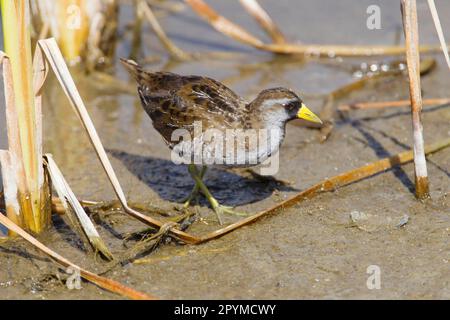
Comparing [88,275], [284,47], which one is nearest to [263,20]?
[284,47]

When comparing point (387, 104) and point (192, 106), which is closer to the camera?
point (192, 106)

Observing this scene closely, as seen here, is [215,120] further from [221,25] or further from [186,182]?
[221,25]

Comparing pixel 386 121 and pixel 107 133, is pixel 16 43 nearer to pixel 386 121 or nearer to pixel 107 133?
pixel 107 133

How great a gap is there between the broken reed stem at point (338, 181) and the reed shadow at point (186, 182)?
0.33m

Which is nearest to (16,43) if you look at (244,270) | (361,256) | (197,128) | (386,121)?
(197,128)

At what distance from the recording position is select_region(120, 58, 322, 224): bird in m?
4.75

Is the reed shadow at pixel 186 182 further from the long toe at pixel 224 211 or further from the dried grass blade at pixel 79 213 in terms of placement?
the dried grass blade at pixel 79 213

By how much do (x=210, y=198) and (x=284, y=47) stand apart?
2947mm

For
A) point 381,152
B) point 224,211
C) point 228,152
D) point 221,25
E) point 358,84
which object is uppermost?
point 221,25

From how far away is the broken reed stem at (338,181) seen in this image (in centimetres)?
458

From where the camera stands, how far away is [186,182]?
5508mm

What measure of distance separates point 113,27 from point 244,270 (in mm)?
3830

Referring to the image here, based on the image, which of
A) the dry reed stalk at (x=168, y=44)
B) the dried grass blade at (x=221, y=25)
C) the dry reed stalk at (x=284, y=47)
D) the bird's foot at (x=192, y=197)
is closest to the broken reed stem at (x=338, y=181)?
the bird's foot at (x=192, y=197)

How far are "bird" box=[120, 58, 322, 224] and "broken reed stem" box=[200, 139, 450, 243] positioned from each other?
29 cm
